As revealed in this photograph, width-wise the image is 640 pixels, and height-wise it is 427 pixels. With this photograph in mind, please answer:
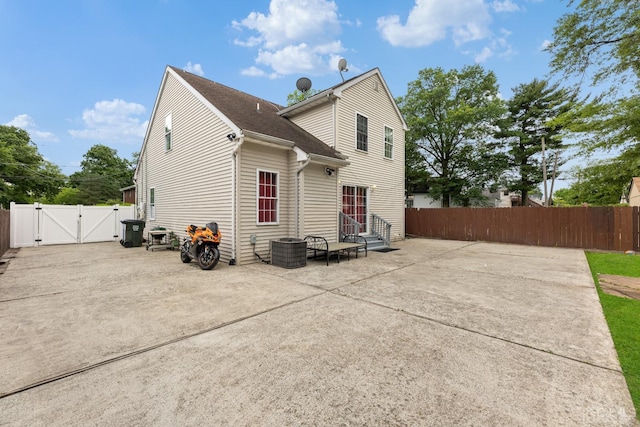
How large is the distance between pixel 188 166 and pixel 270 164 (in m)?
3.58

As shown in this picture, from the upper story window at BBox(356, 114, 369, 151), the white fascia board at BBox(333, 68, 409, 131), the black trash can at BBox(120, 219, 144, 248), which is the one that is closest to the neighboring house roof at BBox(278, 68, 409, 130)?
the white fascia board at BBox(333, 68, 409, 131)

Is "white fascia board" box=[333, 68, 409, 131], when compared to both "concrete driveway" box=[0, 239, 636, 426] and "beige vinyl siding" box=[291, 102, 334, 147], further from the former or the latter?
"concrete driveway" box=[0, 239, 636, 426]

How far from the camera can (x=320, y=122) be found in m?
10.2

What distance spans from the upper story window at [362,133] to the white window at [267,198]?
4530mm

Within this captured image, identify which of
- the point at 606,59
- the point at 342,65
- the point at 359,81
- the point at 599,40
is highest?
the point at 342,65

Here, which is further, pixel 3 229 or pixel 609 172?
pixel 609 172

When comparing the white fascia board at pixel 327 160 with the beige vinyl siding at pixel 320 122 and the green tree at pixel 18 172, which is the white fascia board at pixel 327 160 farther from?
the green tree at pixel 18 172

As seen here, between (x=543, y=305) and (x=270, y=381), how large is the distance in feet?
14.5

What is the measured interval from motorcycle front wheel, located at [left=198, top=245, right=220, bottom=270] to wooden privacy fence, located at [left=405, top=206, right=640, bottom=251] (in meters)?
12.3

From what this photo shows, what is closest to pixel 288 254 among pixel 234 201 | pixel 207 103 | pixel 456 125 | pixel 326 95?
pixel 234 201

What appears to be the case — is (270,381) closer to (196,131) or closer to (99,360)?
(99,360)

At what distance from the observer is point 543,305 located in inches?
165

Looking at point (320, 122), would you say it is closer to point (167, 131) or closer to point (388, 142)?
point (388, 142)

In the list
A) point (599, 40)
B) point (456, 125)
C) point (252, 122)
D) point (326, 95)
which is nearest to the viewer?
point (599, 40)
